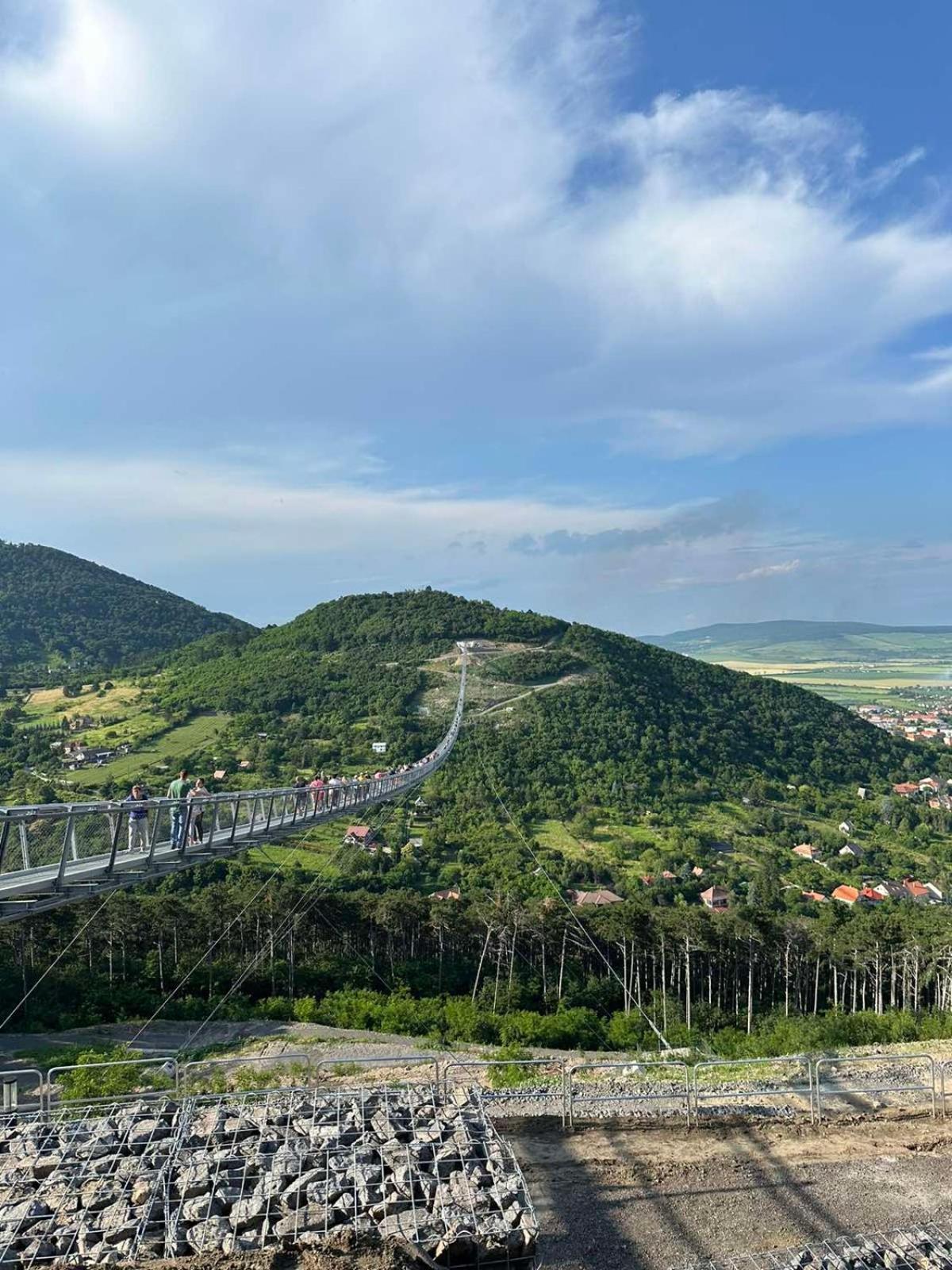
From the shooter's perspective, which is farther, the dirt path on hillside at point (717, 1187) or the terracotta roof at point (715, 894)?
the terracotta roof at point (715, 894)

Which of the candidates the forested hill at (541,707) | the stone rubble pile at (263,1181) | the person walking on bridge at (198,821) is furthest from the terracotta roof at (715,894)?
the stone rubble pile at (263,1181)

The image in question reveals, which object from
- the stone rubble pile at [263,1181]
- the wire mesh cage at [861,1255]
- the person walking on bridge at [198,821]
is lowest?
the wire mesh cage at [861,1255]

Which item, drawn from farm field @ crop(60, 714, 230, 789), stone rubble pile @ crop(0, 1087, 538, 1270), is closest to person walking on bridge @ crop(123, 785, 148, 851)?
stone rubble pile @ crop(0, 1087, 538, 1270)

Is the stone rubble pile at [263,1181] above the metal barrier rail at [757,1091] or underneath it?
above

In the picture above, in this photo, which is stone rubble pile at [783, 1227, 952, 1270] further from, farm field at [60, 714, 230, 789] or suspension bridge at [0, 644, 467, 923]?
farm field at [60, 714, 230, 789]

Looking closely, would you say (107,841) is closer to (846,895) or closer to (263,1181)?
(263,1181)

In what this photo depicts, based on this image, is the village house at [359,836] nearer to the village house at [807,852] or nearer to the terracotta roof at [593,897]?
the terracotta roof at [593,897]

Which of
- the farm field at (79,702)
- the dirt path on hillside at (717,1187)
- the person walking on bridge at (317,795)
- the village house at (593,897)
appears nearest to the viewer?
the dirt path on hillside at (717,1187)
